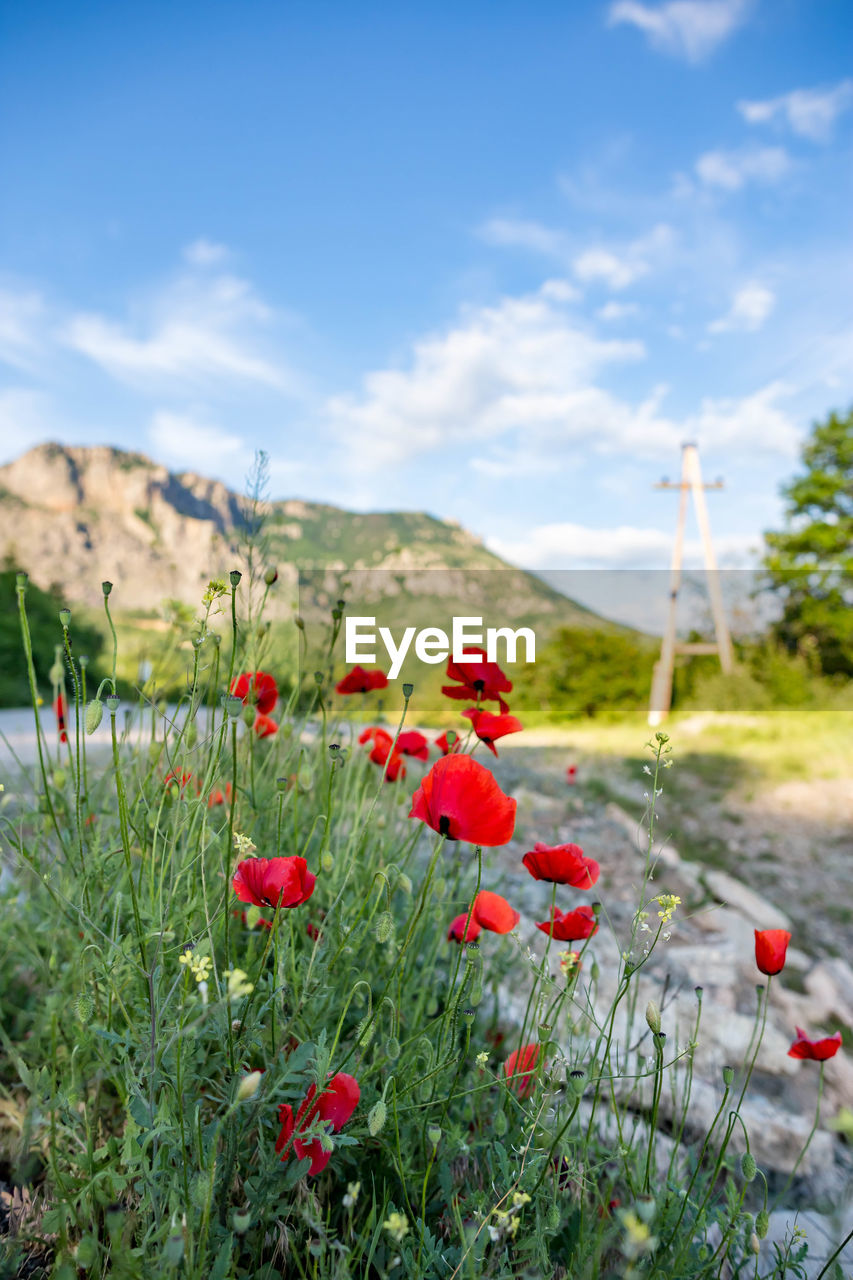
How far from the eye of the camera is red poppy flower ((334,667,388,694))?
155cm

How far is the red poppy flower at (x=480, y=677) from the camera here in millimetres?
1275

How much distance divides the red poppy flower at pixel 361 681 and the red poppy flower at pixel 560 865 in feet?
1.90

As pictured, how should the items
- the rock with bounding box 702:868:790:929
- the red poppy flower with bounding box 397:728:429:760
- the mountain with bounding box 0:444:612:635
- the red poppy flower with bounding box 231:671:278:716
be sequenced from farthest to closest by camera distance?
the mountain with bounding box 0:444:612:635 → the rock with bounding box 702:868:790:929 → the red poppy flower with bounding box 397:728:429:760 → the red poppy flower with bounding box 231:671:278:716

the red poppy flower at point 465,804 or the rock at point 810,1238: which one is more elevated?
the red poppy flower at point 465,804

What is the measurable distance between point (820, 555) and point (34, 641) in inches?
630

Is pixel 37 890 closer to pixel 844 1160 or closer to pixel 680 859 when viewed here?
pixel 844 1160

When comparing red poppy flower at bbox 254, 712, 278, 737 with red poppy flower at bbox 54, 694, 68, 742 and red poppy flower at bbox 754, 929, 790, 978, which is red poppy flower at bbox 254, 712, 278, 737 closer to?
red poppy flower at bbox 54, 694, 68, 742

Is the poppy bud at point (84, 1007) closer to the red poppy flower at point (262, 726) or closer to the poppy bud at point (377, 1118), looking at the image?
the poppy bud at point (377, 1118)

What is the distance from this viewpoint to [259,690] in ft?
4.87

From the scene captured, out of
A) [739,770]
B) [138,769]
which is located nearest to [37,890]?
[138,769]

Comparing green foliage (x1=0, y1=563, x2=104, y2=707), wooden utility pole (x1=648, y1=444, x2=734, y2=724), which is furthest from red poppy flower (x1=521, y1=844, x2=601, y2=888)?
wooden utility pole (x1=648, y1=444, x2=734, y2=724)

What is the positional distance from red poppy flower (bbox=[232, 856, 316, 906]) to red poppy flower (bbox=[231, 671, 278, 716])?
18.9 inches

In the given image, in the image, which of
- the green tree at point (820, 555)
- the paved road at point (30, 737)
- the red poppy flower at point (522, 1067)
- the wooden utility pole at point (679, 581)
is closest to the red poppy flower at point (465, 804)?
the red poppy flower at point (522, 1067)

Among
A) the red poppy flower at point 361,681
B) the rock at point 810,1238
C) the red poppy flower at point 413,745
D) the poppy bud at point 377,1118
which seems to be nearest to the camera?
the poppy bud at point 377,1118
